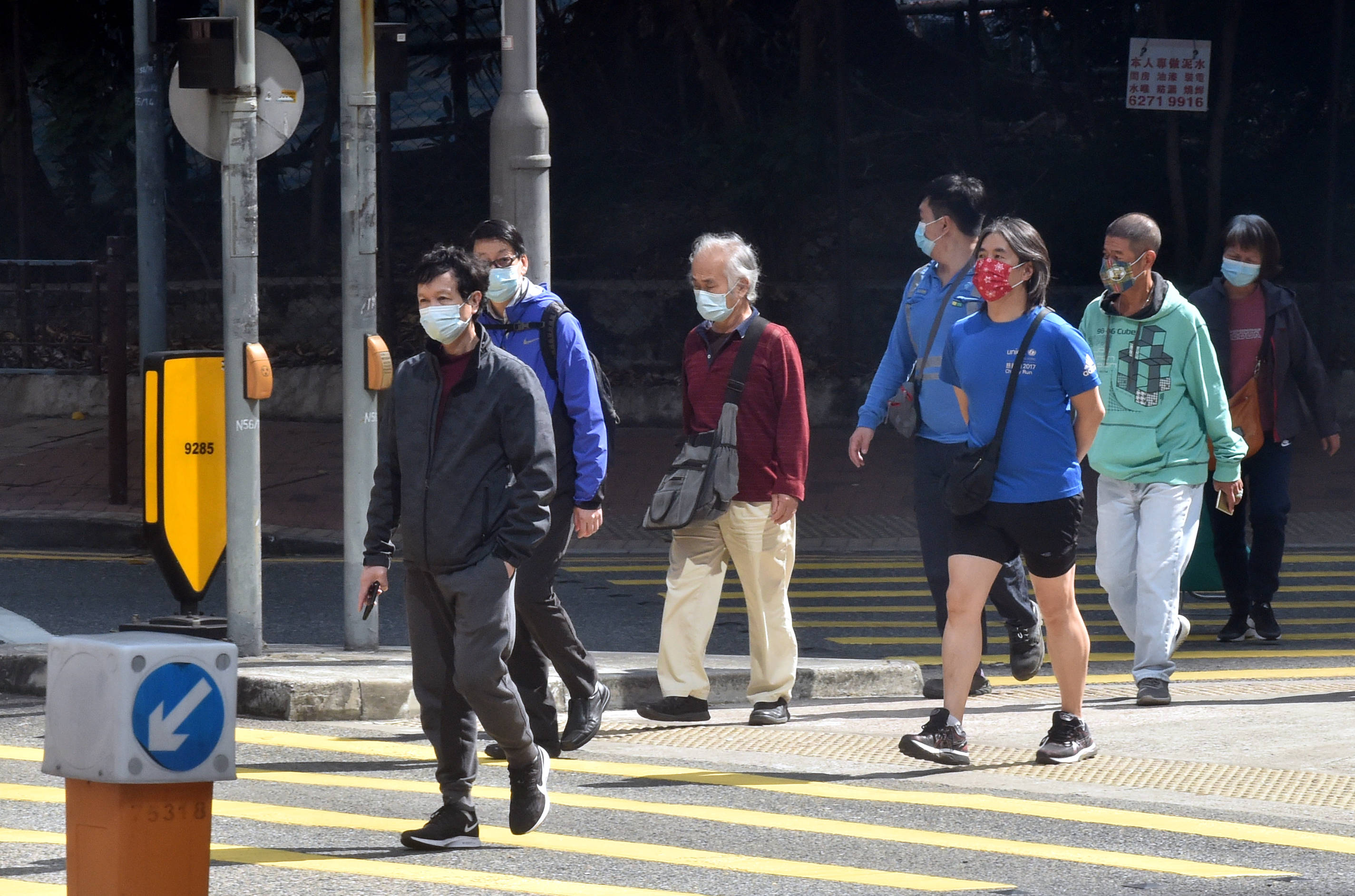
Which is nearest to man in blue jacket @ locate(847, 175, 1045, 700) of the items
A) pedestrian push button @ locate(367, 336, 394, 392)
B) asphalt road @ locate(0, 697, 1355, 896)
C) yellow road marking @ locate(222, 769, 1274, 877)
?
asphalt road @ locate(0, 697, 1355, 896)

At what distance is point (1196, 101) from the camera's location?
620 inches

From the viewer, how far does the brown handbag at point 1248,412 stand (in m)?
8.56

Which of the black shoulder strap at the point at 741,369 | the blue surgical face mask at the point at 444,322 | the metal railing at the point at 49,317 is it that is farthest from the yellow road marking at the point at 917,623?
the metal railing at the point at 49,317

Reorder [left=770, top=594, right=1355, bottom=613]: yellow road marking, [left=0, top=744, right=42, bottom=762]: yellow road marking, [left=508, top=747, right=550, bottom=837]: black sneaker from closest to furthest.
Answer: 1. [left=508, top=747, right=550, bottom=837]: black sneaker
2. [left=0, top=744, right=42, bottom=762]: yellow road marking
3. [left=770, top=594, right=1355, bottom=613]: yellow road marking

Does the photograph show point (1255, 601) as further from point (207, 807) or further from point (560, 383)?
point (207, 807)

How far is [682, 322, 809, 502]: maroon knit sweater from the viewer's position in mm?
6957

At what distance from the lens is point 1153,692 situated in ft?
24.2

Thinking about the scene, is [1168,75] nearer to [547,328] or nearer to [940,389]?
[940,389]

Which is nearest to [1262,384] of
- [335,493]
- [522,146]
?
[522,146]

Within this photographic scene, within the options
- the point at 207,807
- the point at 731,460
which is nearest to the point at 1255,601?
the point at 731,460

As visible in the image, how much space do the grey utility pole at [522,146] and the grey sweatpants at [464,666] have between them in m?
2.86

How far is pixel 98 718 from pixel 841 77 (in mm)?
12884

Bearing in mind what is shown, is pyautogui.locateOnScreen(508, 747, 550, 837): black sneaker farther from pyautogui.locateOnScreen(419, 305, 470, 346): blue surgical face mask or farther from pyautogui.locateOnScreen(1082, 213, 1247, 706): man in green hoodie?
pyautogui.locateOnScreen(1082, 213, 1247, 706): man in green hoodie

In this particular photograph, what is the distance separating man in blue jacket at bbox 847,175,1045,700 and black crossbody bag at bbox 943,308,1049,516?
94 cm
